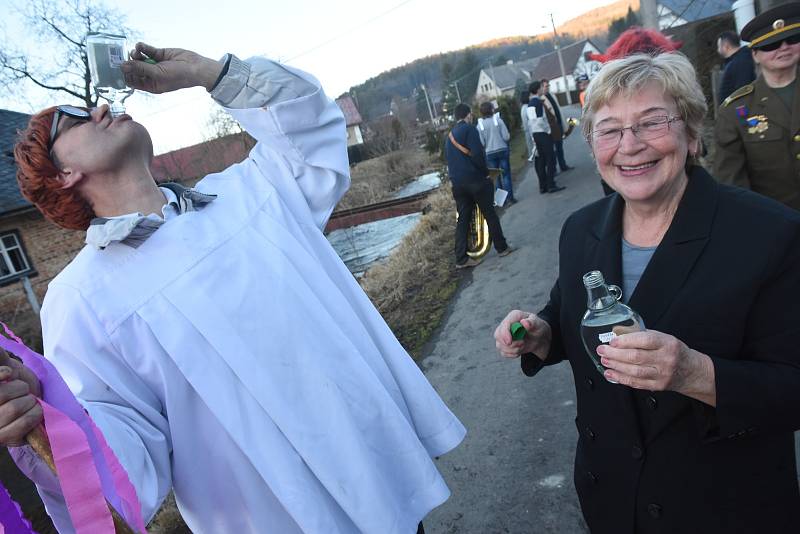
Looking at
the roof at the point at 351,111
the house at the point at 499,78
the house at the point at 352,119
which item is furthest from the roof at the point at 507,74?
the house at the point at 352,119

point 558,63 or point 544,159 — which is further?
point 558,63

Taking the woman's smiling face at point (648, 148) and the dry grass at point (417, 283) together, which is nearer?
the woman's smiling face at point (648, 148)

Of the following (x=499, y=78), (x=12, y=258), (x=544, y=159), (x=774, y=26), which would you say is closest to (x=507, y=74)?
(x=499, y=78)

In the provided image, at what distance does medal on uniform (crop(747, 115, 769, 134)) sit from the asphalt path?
1992 mm

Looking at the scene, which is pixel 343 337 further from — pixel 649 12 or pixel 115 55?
pixel 649 12

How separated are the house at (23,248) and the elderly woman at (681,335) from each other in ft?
67.4

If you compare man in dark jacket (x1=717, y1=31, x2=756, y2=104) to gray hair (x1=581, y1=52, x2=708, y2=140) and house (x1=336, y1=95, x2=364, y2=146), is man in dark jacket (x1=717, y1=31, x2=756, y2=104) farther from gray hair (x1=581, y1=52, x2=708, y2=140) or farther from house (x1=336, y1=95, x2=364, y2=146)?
house (x1=336, y1=95, x2=364, y2=146)

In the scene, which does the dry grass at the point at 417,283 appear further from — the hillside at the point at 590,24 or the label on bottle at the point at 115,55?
the hillside at the point at 590,24

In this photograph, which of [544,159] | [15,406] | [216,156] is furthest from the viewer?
[216,156]

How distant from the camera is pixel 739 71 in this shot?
17.3 feet

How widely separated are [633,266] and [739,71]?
496 cm

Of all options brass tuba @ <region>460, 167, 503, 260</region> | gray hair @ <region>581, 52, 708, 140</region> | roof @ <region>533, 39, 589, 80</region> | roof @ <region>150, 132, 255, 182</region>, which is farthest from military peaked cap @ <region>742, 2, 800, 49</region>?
roof @ <region>533, 39, 589, 80</region>

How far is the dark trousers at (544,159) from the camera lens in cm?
965

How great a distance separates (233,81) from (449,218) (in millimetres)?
8226
